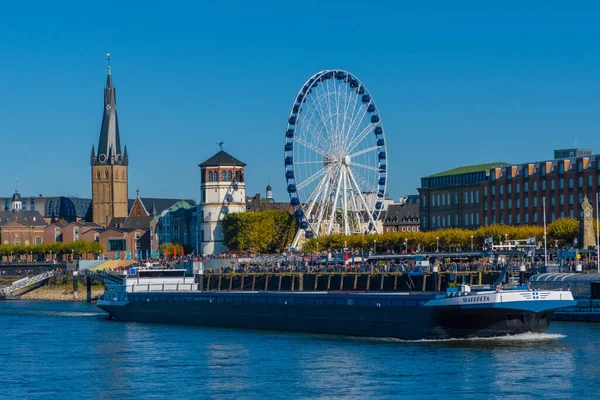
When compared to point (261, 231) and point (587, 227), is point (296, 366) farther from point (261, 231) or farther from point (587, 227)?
point (261, 231)

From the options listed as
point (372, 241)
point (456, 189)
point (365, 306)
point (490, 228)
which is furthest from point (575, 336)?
point (456, 189)

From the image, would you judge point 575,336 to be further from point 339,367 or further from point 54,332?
point 54,332

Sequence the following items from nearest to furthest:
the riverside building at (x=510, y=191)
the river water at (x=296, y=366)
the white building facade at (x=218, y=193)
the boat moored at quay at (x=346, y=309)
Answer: the river water at (x=296, y=366), the boat moored at quay at (x=346, y=309), the riverside building at (x=510, y=191), the white building facade at (x=218, y=193)

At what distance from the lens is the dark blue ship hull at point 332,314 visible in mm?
67625

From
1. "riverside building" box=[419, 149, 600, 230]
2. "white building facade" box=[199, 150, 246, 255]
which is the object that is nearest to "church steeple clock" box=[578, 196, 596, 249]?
"riverside building" box=[419, 149, 600, 230]

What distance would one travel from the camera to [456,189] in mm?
153625

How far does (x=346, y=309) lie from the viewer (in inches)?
2992

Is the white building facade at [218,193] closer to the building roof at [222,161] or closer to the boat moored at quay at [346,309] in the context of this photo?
the building roof at [222,161]

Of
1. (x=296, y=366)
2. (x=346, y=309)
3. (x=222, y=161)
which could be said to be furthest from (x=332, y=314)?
(x=222, y=161)

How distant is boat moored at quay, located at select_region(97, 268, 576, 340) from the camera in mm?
66750

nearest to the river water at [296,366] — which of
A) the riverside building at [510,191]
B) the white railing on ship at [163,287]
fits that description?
the white railing on ship at [163,287]

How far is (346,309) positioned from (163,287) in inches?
1038

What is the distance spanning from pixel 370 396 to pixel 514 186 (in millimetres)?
89162

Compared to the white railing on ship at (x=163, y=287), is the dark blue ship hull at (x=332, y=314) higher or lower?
lower
